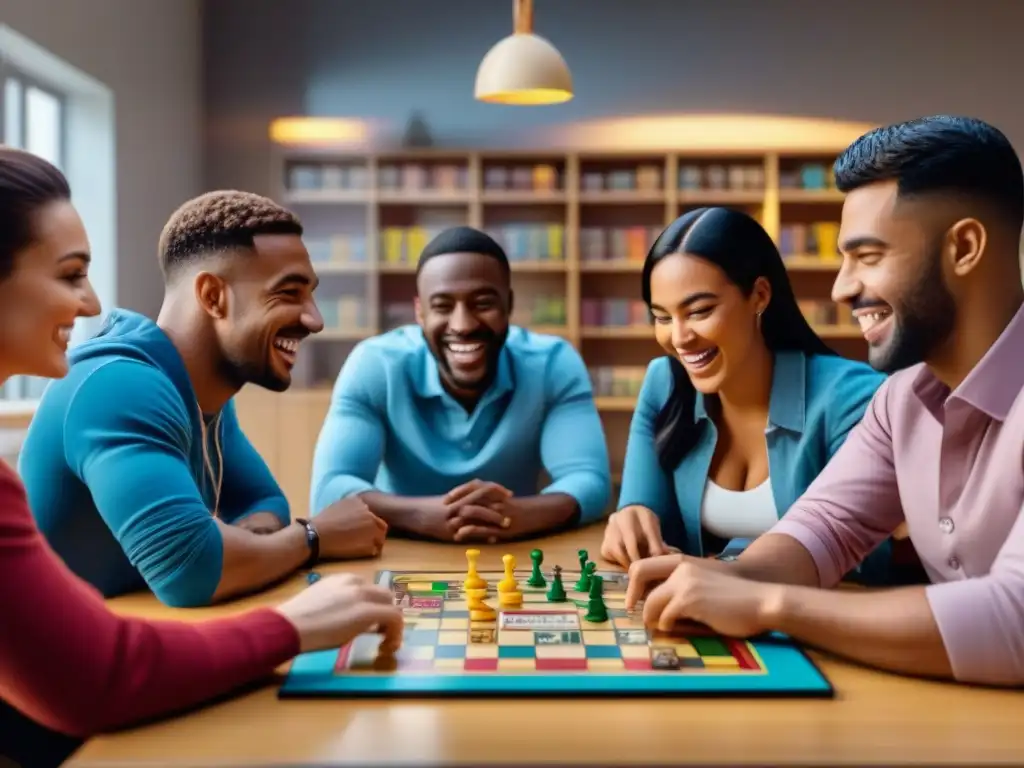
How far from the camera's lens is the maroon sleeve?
3.39 feet

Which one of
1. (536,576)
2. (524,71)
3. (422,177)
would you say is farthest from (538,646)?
(422,177)

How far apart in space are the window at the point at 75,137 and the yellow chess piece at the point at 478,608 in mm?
3552

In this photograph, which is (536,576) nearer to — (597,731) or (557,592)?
(557,592)

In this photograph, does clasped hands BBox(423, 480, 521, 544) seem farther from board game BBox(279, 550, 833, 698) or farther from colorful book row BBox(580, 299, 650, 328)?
colorful book row BBox(580, 299, 650, 328)

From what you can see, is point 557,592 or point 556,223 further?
point 556,223

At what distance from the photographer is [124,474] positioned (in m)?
1.51

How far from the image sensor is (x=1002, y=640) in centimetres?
119

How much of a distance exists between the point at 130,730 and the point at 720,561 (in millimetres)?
849

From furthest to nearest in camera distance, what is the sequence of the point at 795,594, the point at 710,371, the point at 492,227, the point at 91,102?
1. the point at 492,227
2. the point at 91,102
3. the point at 710,371
4. the point at 795,594

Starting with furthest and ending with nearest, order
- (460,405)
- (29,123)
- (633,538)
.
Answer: (29,123)
(460,405)
(633,538)

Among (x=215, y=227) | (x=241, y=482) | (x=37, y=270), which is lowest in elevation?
(x=241, y=482)

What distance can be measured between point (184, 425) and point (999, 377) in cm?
117

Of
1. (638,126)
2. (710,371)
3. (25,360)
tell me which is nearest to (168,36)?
(638,126)

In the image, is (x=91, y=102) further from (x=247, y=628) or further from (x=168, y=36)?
(x=247, y=628)
